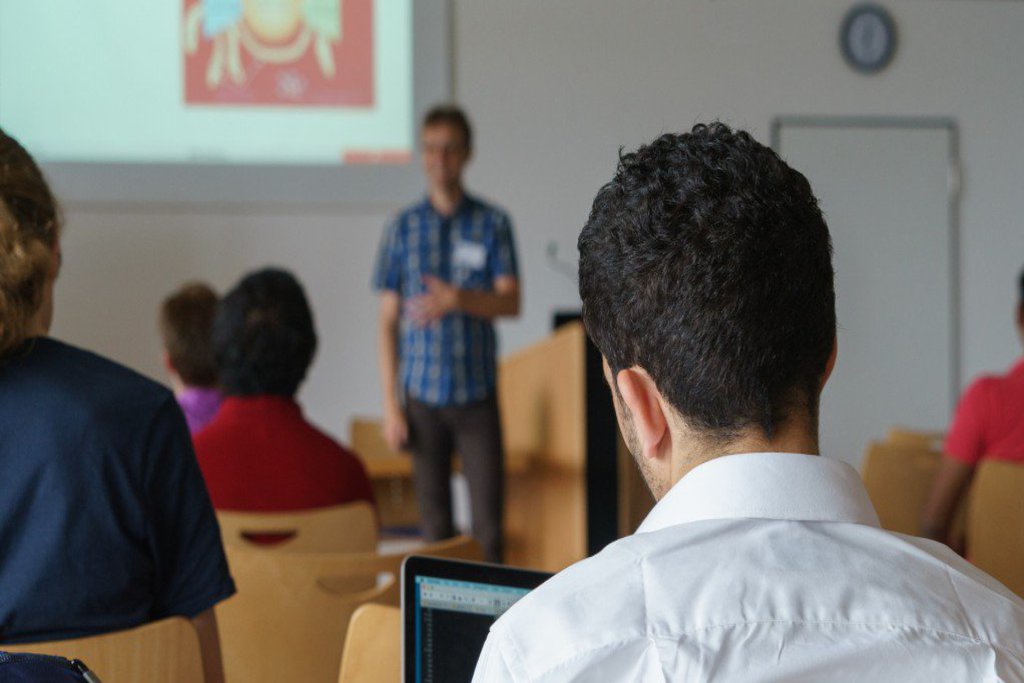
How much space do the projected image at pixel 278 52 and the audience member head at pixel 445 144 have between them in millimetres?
1686

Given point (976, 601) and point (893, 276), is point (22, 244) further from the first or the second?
point (893, 276)

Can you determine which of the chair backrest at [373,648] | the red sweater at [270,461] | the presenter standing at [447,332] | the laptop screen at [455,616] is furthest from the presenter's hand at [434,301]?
the laptop screen at [455,616]

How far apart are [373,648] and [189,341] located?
6.68ft

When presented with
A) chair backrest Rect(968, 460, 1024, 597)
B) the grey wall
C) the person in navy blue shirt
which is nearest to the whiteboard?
the grey wall

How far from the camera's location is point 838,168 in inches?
230

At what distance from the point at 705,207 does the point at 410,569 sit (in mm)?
471

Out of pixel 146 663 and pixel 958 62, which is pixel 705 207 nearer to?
pixel 146 663

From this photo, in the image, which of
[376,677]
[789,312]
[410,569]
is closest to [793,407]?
[789,312]

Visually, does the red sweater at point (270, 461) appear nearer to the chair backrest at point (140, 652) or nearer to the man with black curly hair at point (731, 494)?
the chair backrest at point (140, 652)

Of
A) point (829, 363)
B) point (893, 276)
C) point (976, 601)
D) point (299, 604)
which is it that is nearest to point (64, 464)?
point (299, 604)

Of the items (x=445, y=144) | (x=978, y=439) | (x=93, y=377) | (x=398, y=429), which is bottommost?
(x=398, y=429)

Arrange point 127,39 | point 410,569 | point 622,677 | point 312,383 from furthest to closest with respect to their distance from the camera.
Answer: point 312,383 < point 127,39 < point 410,569 < point 622,677

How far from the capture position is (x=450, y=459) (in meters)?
3.49

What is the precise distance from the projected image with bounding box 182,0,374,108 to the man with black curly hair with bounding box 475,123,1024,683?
443 centimetres
